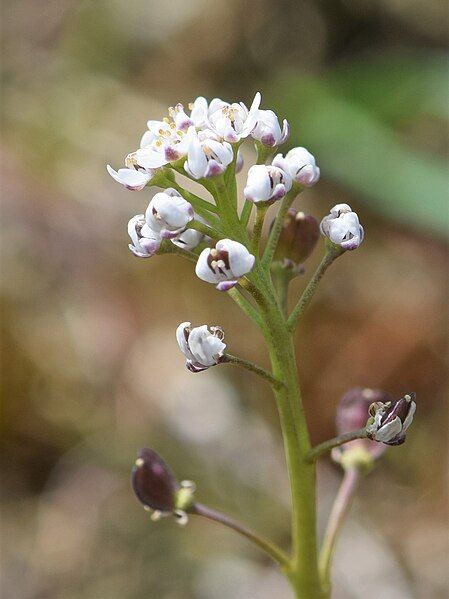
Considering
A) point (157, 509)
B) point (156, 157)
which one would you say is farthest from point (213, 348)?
point (157, 509)

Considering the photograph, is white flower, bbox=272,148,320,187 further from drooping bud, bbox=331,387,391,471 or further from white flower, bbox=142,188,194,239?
drooping bud, bbox=331,387,391,471

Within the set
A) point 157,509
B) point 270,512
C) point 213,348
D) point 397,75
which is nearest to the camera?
point 213,348

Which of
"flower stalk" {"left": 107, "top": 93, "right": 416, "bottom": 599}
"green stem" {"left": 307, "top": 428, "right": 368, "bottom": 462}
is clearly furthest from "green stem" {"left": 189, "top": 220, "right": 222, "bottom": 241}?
"green stem" {"left": 307, "top": 428, "right": 368, "bottom": 462}

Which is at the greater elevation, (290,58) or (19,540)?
(290,58)

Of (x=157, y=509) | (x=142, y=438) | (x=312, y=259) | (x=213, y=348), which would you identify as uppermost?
(x=312, y=259)

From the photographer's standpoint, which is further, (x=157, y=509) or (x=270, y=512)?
(x=270, y=512)

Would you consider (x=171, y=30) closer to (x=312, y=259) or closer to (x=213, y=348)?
(x=312, y=259)

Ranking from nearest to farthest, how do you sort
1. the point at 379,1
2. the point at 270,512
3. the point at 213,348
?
1. the point at 213,348
2. the point at 270,512
3. the point at 379,1
